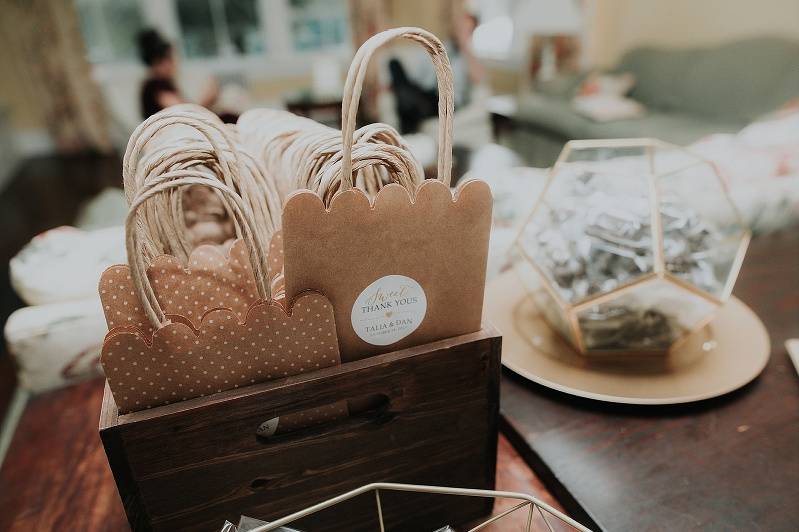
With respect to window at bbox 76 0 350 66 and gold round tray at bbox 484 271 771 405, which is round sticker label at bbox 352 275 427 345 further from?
window at bbox 76 0 350 66

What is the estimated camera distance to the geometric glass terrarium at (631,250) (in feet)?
2.54

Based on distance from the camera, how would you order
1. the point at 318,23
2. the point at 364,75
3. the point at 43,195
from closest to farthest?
the point at 364,75 < the point at 43,195 < the point at 318,23

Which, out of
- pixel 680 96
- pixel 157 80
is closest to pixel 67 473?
pixel 157 80

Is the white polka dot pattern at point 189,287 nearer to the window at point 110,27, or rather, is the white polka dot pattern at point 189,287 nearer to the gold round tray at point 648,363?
the gold round tray at point 648,363

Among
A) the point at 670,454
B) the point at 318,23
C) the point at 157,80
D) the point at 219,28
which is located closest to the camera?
the point at 670,454

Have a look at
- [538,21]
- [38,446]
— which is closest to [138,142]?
[38,446]

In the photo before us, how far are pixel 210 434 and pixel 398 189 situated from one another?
29 cm

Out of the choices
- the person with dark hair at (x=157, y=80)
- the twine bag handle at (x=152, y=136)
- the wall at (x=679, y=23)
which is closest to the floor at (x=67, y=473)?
the twine bag handle at (x=152, y=136)

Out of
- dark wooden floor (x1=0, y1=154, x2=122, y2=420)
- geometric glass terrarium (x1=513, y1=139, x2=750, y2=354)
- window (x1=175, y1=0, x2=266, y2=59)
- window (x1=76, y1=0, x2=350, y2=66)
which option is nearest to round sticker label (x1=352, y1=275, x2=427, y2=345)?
geometric glass terrarium (x1=513, y1=139, x2=750, y2=354)

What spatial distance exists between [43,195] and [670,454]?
509cm

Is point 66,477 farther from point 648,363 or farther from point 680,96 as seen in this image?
point 680,96

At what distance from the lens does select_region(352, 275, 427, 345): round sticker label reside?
0.56 metres

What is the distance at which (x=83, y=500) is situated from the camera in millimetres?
708

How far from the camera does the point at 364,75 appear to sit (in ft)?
1.64
